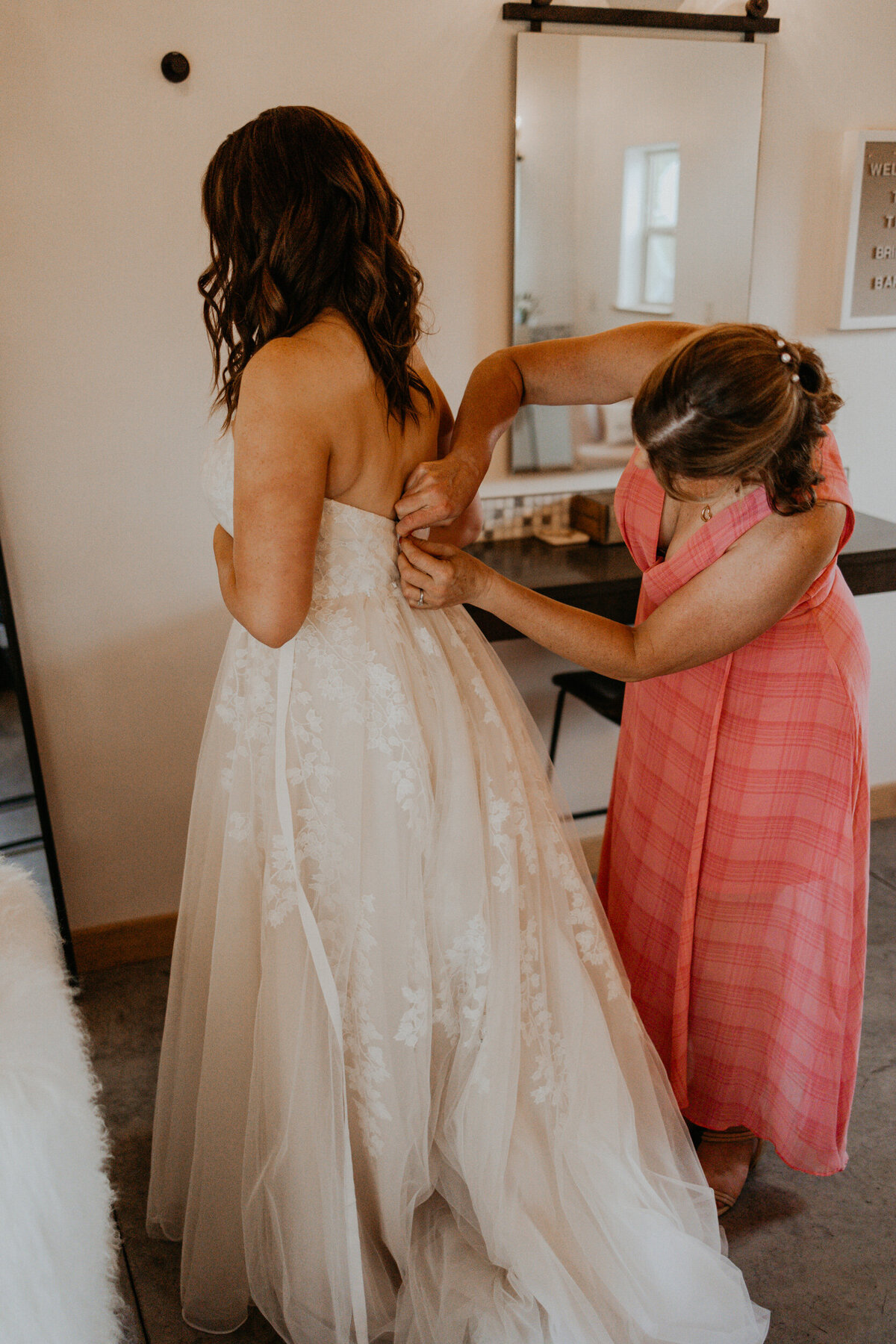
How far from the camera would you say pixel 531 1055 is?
1447mm

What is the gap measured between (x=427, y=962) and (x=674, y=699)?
64cm

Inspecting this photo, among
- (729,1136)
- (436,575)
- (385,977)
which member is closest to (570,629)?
(436,575)

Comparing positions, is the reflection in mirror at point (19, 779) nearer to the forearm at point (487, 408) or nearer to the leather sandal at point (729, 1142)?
the forearm at point (487, 408)

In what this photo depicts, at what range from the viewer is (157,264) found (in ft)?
6.89

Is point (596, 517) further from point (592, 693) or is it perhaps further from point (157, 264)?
point (157, 264)

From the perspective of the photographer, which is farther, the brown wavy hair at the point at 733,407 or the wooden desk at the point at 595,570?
the wooden desk at the point at 595,570

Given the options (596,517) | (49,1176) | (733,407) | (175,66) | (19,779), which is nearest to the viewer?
(49,1176)

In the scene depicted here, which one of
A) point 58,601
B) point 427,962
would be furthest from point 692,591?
point 58,601

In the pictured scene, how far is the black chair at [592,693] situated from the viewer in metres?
2.50

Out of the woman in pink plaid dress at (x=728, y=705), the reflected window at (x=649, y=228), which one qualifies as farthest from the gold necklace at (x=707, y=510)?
the reflected window at (x=649, y=228)

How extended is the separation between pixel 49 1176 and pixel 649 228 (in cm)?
229

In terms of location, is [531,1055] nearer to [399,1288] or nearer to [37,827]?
[399,1288]

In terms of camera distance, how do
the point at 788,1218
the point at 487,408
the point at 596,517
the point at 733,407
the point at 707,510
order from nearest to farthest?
the point at 733,407 < the point at 707,510 < the point at 487,408 < the point at 788,1218 < the point at 596,517

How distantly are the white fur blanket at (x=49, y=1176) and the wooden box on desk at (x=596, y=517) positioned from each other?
5.69ft
